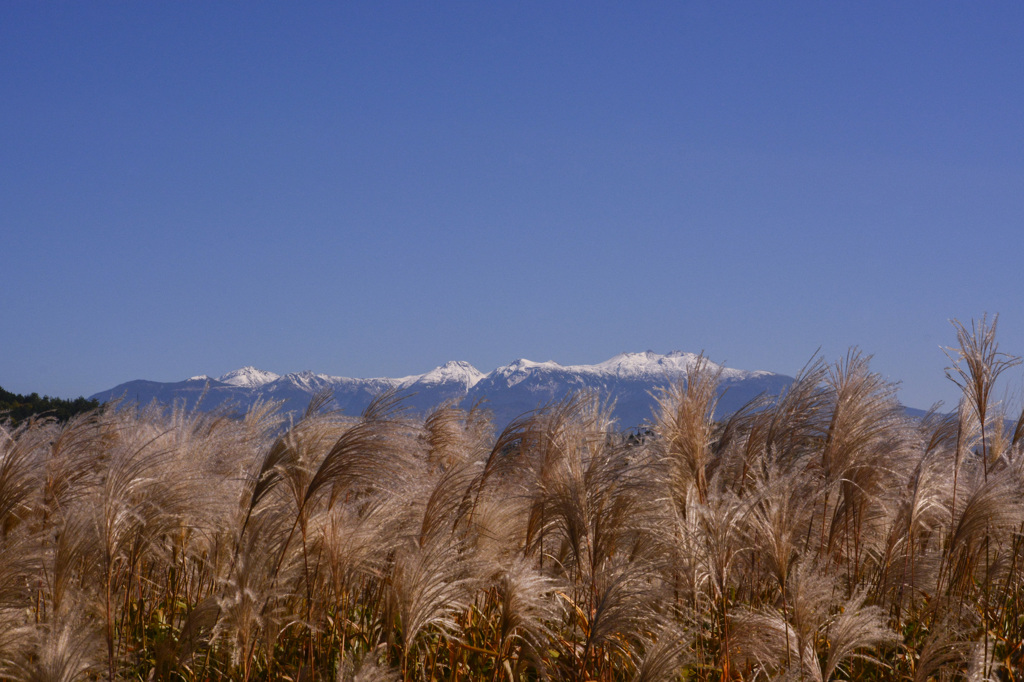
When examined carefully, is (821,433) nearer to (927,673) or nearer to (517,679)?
(927,673)

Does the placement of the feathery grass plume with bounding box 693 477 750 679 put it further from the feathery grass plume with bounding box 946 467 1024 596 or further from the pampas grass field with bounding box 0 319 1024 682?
the feathery grass plume with bounding box 946 467 1024 596

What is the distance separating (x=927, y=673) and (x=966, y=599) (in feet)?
3.80

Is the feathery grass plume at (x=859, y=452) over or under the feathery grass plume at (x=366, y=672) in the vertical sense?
over

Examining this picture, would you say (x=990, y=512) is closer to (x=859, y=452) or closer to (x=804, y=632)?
(x=859, y=452)

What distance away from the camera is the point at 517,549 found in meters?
4.62

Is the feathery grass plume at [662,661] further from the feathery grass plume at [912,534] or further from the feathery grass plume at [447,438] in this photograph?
the feathery grass plume at [447,438]

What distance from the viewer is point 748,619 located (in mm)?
3504

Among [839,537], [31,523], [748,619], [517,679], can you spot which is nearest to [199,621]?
[31,523]

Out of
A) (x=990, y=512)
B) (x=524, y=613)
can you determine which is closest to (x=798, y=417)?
(x=990, y=512)

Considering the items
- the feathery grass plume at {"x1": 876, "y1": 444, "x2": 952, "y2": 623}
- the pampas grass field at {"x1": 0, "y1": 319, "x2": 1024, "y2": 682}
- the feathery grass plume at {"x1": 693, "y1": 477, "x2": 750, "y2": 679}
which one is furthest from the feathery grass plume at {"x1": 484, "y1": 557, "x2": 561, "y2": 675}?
the feathery grass plume at {"x1": 876, "y1": 444, "x2": 952, "y2": 623}

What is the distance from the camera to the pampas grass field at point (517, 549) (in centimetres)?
313

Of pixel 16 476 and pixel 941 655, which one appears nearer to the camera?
pixel 16 476

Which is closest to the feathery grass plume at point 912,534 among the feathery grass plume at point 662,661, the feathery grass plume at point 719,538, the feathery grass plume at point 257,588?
the feathery grass plume at point 719,538

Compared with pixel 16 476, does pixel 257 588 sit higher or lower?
lower
